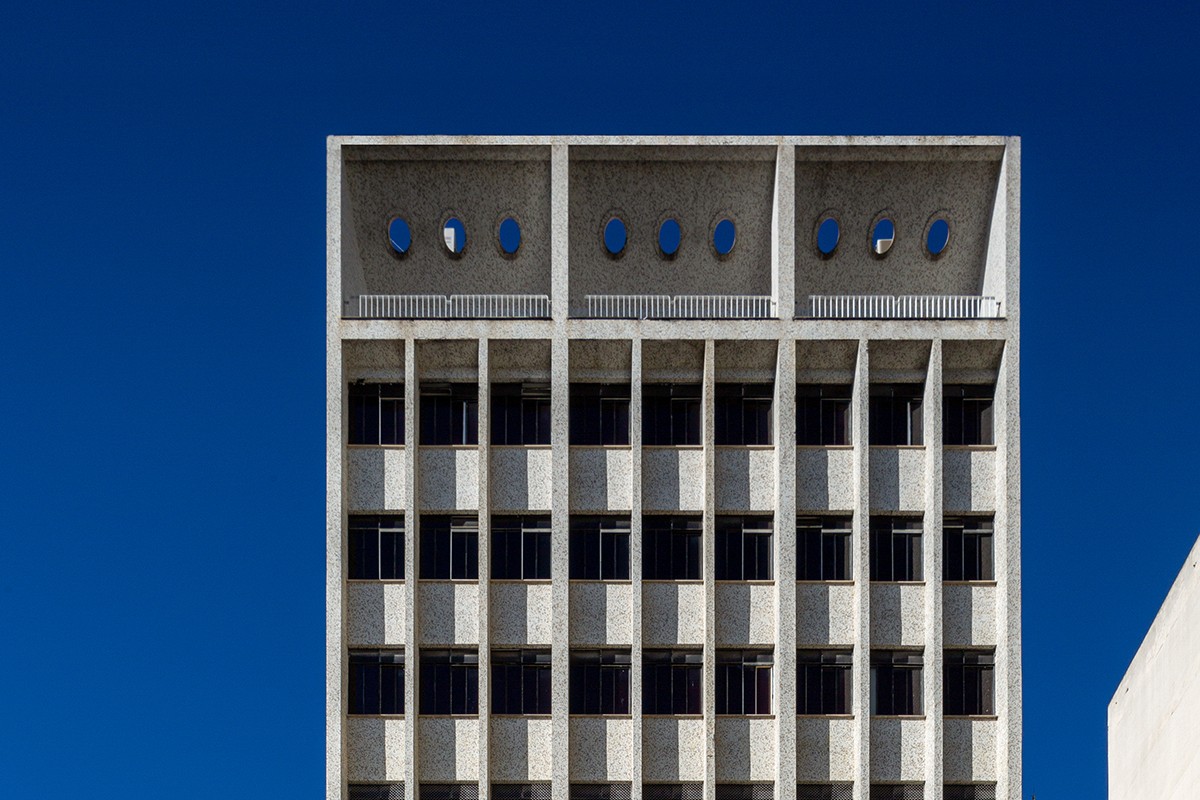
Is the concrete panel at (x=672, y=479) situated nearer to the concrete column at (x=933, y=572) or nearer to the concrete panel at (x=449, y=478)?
the concrete panel at (x=449, y=478)

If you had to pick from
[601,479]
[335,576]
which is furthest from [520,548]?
[335,576]

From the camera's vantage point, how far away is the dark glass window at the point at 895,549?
41531mm

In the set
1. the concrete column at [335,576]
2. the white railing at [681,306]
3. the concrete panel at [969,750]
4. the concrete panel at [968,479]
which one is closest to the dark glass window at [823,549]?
the concrete panel at [968,479]

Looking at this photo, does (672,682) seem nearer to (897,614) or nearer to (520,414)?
(897,614)

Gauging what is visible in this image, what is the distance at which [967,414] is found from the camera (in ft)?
139

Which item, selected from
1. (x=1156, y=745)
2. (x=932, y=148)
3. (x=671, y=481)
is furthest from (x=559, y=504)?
(x=1156, y=745)

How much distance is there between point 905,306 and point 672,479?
23.7ft

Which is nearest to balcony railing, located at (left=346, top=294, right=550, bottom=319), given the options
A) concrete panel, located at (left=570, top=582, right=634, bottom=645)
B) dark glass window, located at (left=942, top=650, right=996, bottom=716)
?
concrete panel, located at (left=570, top=582, right=634, bottom=645)

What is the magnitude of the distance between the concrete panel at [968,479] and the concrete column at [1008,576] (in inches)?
7.7

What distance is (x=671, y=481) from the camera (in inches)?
1642

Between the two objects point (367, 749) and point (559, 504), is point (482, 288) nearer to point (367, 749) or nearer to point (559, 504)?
point (559, 504)

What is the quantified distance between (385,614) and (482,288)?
8727mm

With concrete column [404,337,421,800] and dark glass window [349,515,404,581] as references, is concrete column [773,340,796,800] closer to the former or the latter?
concrete column [404,337,421,800]

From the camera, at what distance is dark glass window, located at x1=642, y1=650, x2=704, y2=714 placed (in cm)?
4100
